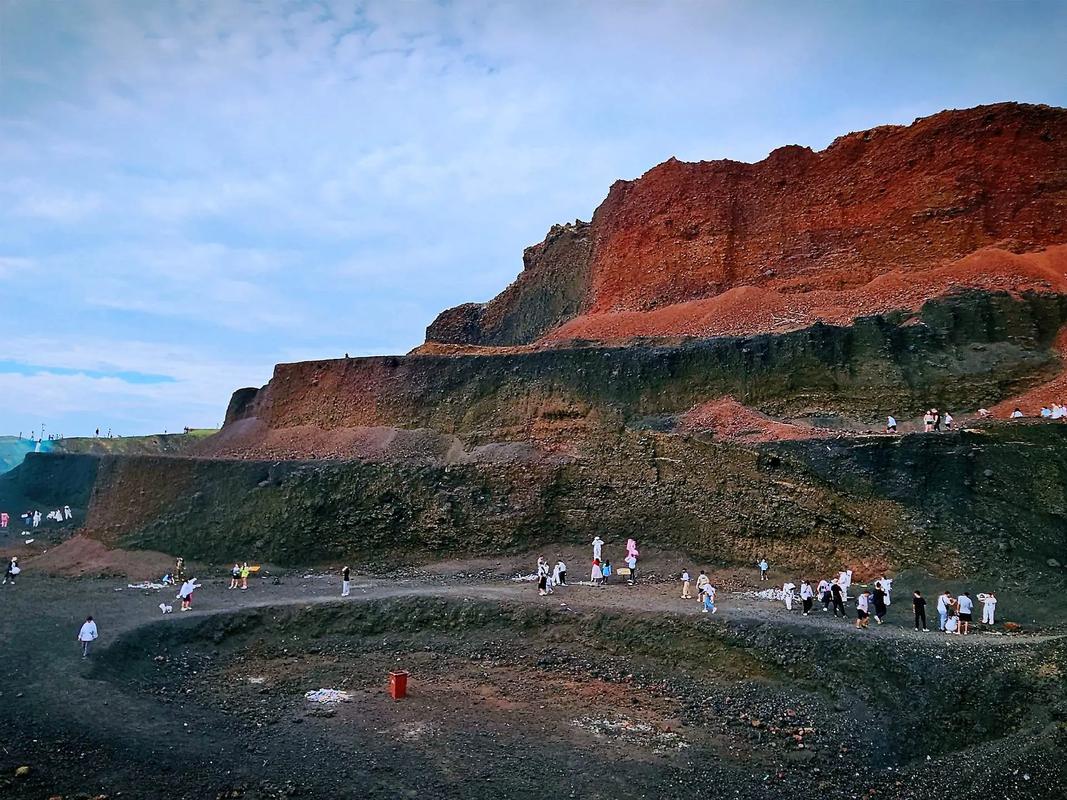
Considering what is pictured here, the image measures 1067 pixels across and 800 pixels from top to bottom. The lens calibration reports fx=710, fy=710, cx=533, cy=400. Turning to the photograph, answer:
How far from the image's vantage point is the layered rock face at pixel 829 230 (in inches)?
1140

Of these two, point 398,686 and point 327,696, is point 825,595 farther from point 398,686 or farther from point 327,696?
point 327,696

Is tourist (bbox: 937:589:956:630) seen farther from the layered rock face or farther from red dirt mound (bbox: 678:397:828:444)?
the layered rock face

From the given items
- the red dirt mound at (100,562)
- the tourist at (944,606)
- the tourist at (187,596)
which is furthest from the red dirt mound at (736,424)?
the red dirt mound at (100,562)

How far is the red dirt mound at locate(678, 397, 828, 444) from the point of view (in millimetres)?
23219

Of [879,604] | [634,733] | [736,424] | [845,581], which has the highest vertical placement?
[736,424]

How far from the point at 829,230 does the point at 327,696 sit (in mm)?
29499

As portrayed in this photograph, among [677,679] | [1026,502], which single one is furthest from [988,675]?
[1026,502]

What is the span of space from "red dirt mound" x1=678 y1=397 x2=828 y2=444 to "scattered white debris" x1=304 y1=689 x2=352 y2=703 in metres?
14.6

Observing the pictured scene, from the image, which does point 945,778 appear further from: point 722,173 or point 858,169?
point 722,173

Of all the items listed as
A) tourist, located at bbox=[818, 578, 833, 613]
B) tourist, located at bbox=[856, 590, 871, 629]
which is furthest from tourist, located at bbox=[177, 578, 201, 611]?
tourist, located at bbox=[856, 590, 871, 629]

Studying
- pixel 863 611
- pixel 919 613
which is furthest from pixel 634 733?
pixel 919 613

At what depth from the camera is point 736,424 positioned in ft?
81.0

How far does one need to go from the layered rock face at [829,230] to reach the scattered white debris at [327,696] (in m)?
21.5

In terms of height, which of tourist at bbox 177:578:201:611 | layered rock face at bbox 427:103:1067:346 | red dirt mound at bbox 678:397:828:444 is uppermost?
layered rock face at bbox 427:103:1067:346
